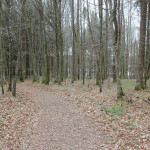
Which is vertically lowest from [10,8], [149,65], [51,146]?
[51,146]

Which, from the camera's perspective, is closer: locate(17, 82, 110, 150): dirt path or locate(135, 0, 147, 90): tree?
locate(17, 82, 110, 150): dirt path

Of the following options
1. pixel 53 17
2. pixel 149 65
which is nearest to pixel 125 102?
pixel 149 65

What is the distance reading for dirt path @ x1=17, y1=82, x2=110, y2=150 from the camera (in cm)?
472

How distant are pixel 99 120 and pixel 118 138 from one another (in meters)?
1.73

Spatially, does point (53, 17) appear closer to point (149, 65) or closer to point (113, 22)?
point (113, 22)

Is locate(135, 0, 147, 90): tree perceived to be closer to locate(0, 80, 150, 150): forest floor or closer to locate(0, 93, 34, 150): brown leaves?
locate(0, 80, 150, 150): forest floor

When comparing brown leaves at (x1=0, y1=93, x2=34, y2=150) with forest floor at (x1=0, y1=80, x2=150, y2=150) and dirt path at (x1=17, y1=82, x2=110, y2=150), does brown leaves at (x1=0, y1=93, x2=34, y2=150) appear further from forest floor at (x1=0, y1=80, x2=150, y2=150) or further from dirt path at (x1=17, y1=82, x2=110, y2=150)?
dirt path at (x1=17, y1=82, x2=110, y2=150)

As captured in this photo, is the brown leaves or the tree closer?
the brown leaves

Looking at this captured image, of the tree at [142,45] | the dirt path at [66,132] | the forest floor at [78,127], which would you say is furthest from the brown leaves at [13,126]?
the tree at [142,45]


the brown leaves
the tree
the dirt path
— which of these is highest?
the tree

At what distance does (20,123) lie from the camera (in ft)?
21.1

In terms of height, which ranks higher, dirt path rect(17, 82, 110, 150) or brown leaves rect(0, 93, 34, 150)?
brown leaves rect(0, 93, 34, 150)

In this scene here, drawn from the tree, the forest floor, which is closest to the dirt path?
the forest floor

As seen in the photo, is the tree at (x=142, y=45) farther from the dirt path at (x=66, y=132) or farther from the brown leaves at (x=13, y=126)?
the brown leaves at (x=13, y=126)
